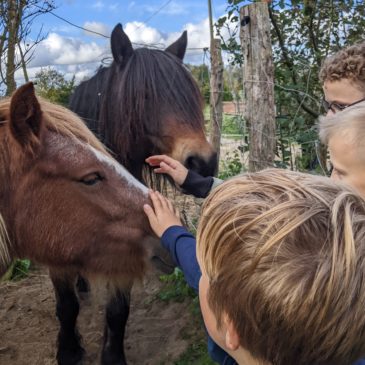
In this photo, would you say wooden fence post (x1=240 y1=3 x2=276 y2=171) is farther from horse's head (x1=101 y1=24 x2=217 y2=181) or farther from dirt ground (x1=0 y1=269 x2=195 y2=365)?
dirt ground (x1=0 y1=269 x2=195 y2=365)

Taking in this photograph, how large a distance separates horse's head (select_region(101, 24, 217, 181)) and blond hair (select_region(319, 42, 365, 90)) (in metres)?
0.97

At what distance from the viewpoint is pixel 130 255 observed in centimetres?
229

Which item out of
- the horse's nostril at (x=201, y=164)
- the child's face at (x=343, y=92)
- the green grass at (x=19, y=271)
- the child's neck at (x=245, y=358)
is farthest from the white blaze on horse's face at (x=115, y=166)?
the green grass at (x=19, y=271)

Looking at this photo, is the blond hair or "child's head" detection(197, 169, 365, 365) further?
the blond hair

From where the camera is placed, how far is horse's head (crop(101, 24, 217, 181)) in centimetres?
299

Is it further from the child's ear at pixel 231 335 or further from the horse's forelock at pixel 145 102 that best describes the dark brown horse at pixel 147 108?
the child's ear at pixel 231 335

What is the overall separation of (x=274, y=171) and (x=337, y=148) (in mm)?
700

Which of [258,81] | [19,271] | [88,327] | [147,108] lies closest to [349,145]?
[258,81]

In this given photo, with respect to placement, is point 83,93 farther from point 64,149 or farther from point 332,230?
point 332,230

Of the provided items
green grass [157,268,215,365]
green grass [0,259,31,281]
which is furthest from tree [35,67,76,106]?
green grass [157,268,215,365]

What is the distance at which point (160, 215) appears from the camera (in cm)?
211

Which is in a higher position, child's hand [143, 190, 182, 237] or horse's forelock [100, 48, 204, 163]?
horse's forelock [100, 48, 204, 163]

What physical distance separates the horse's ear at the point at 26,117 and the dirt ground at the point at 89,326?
4.86ft

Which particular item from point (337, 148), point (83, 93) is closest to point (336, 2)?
point (83, 93)
